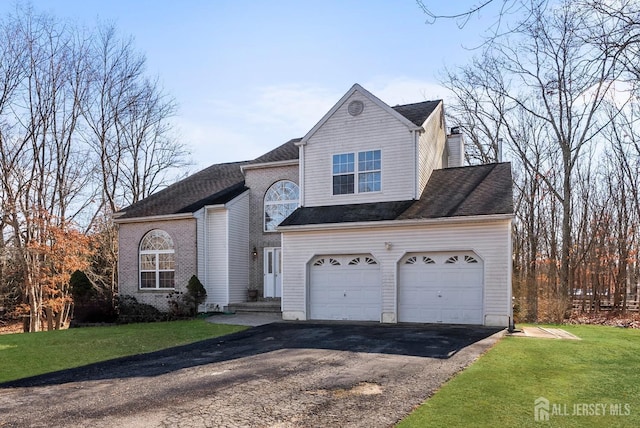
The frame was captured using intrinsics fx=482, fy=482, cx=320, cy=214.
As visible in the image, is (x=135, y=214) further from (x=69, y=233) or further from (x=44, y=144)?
(x=44, y=144)

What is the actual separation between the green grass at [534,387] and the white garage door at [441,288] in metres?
3.32

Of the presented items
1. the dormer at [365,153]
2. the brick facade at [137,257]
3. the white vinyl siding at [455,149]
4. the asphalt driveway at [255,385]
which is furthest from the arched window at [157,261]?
the white vinyl siding at [455,149]

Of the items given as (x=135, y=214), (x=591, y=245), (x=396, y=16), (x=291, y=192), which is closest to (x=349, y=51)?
(x=396, y=16)

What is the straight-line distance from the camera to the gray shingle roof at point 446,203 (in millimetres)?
14945

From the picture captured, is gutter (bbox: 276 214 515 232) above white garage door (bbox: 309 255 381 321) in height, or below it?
above

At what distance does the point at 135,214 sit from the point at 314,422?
697 inches

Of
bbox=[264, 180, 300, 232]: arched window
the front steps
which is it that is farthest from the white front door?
bbox=[264, 180, 300, 232]: arched window

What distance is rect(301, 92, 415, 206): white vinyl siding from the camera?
16.9 m

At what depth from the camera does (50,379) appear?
8.84 meters

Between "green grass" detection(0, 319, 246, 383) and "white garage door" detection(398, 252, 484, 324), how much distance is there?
5506mm

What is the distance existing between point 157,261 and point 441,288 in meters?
12.2

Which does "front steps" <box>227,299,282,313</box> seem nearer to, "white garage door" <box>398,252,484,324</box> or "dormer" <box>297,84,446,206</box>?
"dormer" <box>297,84,446,206</box>

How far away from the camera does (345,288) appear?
1642 centimetres

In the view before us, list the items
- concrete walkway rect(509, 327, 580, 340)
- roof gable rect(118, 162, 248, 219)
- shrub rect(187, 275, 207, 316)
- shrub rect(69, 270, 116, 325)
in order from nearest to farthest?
concrete walkway rect(509, 327, 580, 340), shrub rect(187, 275, 207, 316), shrub rect(69, 270, 116, 325), roof gable rect(118, 162, 248, 219)
